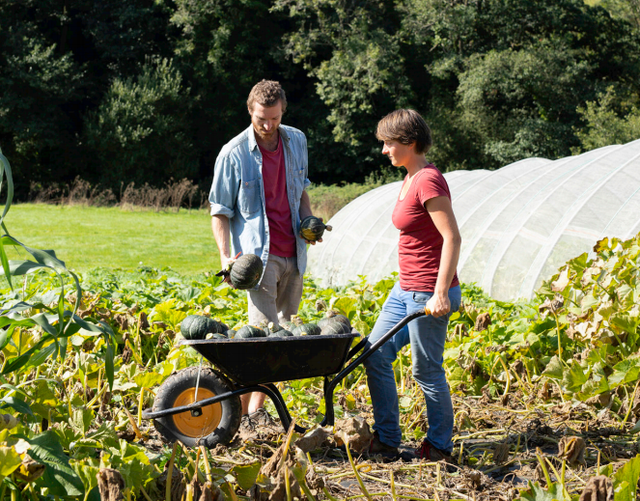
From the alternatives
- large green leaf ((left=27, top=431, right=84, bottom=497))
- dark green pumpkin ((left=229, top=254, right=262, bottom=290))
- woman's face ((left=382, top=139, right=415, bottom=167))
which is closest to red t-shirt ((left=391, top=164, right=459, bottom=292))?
woman's face ((left=382, top=139, right=415, bottom=167))

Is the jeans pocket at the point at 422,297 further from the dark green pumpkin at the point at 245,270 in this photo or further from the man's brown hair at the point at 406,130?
the dark green pumpkin at the point at 245,270

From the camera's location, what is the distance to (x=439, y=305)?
276 cm

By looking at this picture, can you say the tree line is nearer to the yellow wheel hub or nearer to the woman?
the woman

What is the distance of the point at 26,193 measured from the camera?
2477 cm

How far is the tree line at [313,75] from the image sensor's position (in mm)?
23531

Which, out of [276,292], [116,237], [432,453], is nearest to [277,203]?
[276,292]

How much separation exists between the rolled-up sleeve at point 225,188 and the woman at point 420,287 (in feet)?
2.81

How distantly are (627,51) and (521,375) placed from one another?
25.4m

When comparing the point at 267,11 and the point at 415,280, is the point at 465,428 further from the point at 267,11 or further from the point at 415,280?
the point at 267,11

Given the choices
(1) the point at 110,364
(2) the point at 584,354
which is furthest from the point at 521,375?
(1) the point at 110,364

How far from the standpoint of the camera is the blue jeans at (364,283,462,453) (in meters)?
2.92

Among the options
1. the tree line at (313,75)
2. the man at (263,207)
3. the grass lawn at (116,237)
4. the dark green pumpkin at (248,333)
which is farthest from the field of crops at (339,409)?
the tree line at (313,75)

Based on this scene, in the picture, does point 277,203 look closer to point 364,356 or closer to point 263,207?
point 263,207

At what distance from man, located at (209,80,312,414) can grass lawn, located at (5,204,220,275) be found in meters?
6.43
